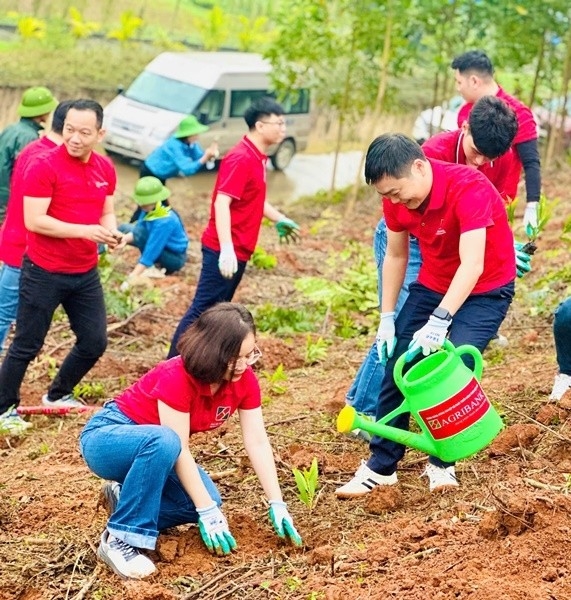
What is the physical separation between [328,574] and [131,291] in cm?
512

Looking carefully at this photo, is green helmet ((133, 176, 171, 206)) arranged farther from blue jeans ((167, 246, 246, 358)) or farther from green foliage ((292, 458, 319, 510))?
green foliage ((292, 458, 319, 510))

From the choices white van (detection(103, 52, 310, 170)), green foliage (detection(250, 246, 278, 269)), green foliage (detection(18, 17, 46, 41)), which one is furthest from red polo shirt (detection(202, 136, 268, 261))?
green foliage (detection(18, 17, 46, 41))

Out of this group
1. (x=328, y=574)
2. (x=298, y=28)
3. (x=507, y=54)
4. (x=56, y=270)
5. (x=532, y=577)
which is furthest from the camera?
(x=507, y=54)

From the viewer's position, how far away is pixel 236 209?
625 cm

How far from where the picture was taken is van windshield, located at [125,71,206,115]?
1553 cm

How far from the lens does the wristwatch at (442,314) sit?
4.09 meters

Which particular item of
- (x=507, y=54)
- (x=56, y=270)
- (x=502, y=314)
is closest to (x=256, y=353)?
(x=502, y=314)

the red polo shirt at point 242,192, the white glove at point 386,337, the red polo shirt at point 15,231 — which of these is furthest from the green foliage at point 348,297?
the white glove at point 386,337

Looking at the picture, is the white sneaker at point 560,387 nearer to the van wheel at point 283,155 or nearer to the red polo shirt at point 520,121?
the red polo shirt at point 520,121

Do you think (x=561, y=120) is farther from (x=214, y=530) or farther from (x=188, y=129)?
(x=214, y=530)

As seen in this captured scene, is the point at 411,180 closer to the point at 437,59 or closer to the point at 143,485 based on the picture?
the point at 143,485

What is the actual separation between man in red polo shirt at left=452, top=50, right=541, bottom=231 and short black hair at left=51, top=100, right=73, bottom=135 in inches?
84.1

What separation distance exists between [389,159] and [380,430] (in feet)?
3.36

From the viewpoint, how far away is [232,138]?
16391 millimetres
